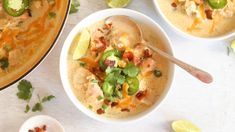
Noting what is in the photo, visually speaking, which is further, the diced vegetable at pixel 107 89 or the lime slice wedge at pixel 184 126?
the lime slice wedge at pixel 184 126

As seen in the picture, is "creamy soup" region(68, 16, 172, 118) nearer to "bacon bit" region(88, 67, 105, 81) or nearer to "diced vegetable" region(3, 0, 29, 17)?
"bacon bit" region(88, 67, 105, 81)

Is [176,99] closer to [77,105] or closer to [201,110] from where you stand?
[201,110]

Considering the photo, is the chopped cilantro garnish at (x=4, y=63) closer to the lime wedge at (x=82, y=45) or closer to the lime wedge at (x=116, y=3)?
the lime wedge at (x=82, y=45)

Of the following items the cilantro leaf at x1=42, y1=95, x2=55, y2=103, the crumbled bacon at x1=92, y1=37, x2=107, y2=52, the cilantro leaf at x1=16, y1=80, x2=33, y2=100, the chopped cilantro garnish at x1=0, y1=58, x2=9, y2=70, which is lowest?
the cilantro leaf at x1=42, y1=95, x2=55, y2=103

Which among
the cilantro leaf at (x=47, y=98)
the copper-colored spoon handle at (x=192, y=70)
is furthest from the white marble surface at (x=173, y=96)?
the copper-colored spoon handle at (x=192, y=70)

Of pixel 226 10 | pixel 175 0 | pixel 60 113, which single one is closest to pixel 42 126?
pixel 60 113

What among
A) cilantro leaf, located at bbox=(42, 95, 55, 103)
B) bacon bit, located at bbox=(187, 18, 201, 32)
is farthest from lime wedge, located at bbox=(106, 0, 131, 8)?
cilantro leaf, located at bbox=(42, 95, 55, 103)
